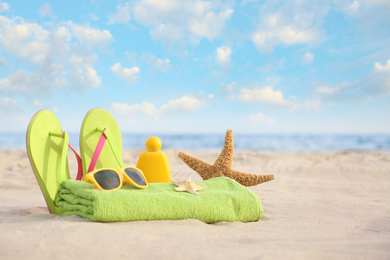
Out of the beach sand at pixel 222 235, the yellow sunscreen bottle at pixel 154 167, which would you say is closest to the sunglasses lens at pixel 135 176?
the beach sand at pixel 222 235

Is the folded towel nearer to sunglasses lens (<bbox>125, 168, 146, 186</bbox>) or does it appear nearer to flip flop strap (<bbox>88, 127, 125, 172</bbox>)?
sunglasses lens (<bbox>125, 168, 146, 186</bbox>)

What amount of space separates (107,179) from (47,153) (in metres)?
0.64

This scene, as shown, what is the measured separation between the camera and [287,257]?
4.51 ft

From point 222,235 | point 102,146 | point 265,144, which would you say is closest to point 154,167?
point 102,146

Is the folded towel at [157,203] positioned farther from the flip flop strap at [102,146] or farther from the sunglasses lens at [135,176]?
the flip flop strap at [102,146]

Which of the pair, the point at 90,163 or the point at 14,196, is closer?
the point at 90,163

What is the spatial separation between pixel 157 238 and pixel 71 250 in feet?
1.28

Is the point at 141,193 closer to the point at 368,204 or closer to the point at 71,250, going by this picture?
the point at 71,250

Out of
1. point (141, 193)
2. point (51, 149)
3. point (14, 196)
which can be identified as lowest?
point (14, 196)

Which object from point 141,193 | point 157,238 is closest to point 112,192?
point 141,193

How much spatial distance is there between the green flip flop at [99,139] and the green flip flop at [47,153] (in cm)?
17

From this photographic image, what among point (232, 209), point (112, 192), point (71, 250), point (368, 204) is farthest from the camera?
point (368, 204)

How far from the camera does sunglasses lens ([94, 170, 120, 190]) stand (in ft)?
6.54

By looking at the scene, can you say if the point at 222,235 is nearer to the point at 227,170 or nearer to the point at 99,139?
the point at 227,170
